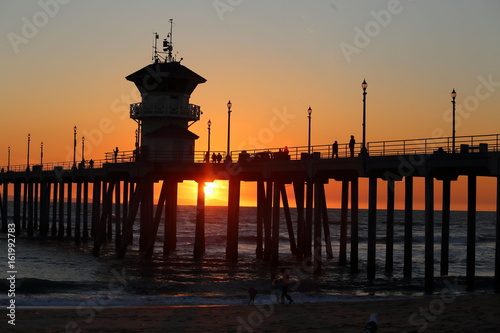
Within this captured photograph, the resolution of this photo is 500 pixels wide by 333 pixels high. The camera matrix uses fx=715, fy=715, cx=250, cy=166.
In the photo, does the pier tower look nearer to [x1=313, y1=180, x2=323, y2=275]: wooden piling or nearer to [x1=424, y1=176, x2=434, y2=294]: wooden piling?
[x1=313, y1=180, x2=323, y2=275]: wooden piling

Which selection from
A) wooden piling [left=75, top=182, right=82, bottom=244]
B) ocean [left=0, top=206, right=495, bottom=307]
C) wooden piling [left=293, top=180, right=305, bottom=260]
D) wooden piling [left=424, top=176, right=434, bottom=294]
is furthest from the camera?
wooden piling [left=75, top=182, right=82, bottom=244]

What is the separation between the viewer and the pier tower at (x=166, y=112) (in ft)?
166

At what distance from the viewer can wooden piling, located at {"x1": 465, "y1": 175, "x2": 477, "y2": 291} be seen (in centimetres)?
3031

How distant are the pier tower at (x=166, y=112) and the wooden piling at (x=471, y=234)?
22.7 metres

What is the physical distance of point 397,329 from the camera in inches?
758

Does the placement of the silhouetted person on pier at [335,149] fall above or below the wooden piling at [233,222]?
above

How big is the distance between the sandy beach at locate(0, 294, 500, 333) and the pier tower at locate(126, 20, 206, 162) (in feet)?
85.3

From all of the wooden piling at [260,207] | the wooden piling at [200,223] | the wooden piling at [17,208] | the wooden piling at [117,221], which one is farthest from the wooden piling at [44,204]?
the wooden piling at [260,207]

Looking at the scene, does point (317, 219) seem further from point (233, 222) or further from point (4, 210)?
point (4, 210)

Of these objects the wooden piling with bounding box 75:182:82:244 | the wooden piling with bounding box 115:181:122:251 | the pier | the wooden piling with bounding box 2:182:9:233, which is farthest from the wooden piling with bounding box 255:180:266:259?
the wooden piling with bounding box 2:182:9:233

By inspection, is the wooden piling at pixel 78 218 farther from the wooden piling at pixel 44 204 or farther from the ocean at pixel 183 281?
the ocean at pixel 183 281

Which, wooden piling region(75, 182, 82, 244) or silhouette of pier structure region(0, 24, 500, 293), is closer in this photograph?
silhouette of pier structure region(0, 24, 500, 293)

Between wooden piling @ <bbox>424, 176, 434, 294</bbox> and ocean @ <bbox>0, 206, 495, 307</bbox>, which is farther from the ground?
wooden piling @ <bbox>424, 176, 434, 294</bbox>

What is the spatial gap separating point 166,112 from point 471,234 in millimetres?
26775
